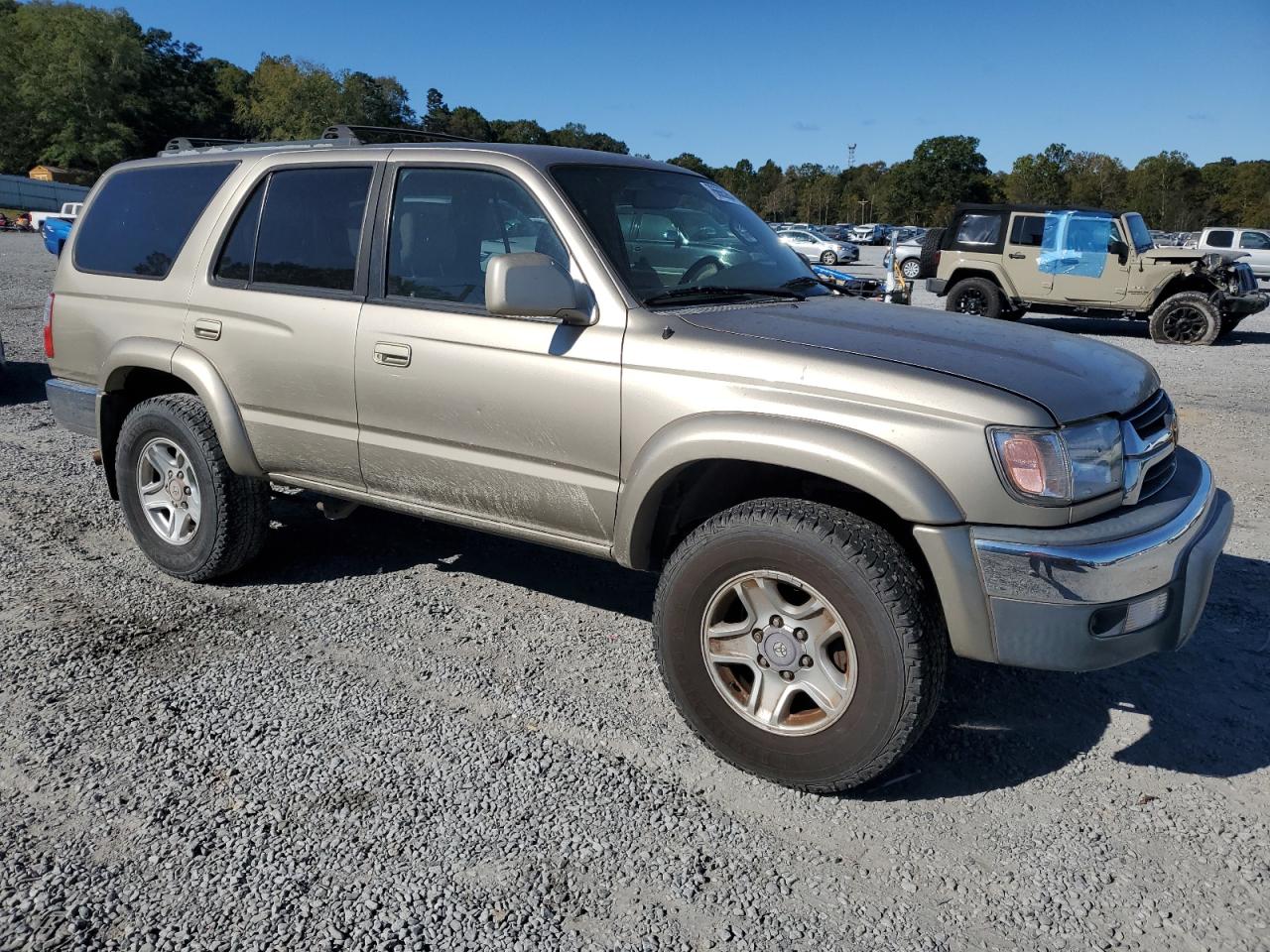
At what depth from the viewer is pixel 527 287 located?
3041 millimetres

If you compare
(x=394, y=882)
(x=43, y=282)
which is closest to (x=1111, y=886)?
(x=394, y=882)

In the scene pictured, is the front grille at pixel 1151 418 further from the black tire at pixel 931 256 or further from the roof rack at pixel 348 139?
the black tire at pixel 931 256

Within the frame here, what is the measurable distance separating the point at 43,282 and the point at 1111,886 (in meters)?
20.8

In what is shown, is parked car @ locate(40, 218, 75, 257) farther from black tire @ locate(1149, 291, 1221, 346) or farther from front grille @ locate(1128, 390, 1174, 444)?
front grille @ locate(1128, 390, 1174, 444)

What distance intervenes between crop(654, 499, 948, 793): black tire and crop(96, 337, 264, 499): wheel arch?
2.13 metres

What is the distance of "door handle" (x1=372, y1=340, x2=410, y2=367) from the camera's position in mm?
3574

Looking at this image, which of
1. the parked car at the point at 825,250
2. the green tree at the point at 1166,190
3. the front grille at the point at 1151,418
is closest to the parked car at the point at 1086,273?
the front grille at the point at 1151,418

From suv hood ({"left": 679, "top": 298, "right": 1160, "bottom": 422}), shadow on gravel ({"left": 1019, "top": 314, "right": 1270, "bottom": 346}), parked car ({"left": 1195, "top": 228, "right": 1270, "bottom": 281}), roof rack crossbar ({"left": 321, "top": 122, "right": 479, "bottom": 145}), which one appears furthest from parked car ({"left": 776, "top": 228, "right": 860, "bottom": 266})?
suv hood ({"left": 679, "top": 298, "right": 1160, "bottom": 422})

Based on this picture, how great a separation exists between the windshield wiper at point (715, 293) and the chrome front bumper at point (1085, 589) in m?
1.35

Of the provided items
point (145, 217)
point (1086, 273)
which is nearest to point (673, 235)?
point (145, 217)

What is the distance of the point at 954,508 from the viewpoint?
2.60m

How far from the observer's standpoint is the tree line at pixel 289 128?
276 feet

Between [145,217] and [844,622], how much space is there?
12.3 ft

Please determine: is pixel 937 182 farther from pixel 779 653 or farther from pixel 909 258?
pixel 779 653
